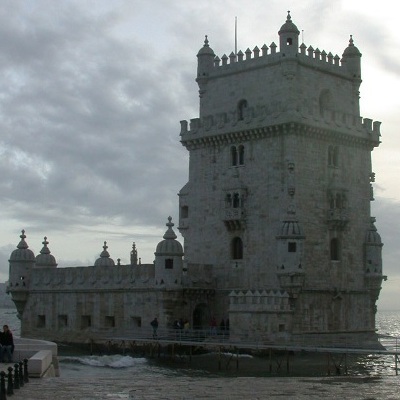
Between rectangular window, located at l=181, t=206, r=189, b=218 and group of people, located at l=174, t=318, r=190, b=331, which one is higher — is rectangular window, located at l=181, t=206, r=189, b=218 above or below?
above

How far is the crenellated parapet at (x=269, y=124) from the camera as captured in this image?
56.9m

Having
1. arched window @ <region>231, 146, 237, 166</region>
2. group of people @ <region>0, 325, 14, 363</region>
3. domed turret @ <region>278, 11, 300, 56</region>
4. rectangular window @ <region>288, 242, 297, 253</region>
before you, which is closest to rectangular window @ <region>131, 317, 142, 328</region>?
rectangular window @ <region>288, 242, 297, 253</region>

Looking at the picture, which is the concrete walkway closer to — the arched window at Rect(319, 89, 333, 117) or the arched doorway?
the arched doorway


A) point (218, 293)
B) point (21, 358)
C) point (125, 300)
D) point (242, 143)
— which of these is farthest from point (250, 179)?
point (21, 358)

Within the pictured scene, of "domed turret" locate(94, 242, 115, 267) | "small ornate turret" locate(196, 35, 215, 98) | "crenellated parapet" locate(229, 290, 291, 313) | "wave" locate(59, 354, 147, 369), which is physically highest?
"small ornate turret" locate(196, 35, 215, 98)

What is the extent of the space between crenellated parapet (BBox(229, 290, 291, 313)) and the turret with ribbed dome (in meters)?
5.70

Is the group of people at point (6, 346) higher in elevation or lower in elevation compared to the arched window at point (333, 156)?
lower

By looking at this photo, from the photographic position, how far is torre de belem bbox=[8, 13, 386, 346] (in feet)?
183

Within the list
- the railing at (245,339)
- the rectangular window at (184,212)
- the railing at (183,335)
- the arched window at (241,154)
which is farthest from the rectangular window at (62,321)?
the arched window at (241,154)

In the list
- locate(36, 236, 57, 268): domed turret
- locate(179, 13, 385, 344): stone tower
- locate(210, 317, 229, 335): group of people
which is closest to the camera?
locate(210, 317, 229, 335): group of people

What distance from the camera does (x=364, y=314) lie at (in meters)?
59.8

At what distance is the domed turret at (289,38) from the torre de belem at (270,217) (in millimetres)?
77

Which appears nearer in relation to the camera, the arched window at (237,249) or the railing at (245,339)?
the railing at (245,339)

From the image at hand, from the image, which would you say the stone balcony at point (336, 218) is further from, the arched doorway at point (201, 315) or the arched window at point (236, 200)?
the arched doorway at point (201, 315)
